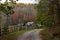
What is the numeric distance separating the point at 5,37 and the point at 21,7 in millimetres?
8390

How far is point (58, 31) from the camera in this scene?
19.4m

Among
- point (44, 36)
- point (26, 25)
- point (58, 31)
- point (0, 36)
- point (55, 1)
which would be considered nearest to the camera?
point (55, 1)

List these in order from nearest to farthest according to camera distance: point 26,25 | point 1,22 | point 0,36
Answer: point 0,36 < point 1,22 < point 26,25

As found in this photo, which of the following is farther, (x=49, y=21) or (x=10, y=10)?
(x=10, y=10)

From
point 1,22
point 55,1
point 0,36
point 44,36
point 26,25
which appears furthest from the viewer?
point 26,25

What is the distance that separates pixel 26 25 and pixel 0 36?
6212 mm

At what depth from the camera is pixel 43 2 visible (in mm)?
18797

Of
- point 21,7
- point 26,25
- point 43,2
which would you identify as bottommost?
point 26,25

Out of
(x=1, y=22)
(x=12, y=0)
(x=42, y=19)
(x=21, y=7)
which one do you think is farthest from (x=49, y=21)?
(x=21, y=7)

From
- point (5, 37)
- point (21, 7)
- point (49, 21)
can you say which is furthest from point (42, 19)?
point (21, 7)

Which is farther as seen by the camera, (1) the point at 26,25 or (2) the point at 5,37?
(1) the point at 26,25

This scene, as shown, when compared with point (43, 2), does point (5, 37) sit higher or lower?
lower

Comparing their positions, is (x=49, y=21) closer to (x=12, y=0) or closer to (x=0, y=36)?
(x=12, y=0)

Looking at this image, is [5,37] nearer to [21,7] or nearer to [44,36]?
[44,36]
